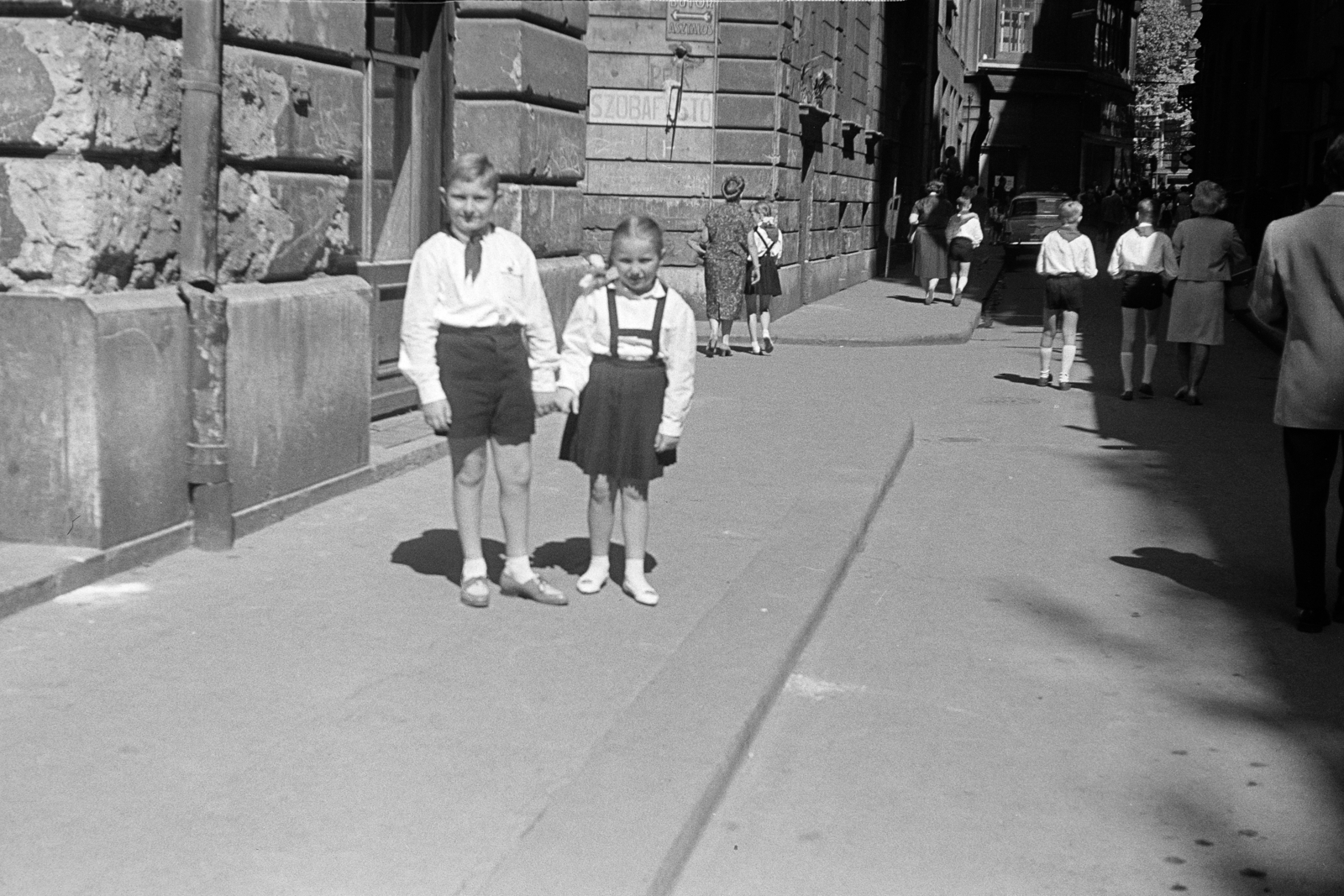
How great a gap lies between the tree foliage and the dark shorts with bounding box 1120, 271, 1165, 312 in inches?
3038

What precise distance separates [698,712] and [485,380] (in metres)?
1.74

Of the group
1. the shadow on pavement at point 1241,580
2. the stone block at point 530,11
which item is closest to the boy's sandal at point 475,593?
the shadow on pavement at point 1241,580

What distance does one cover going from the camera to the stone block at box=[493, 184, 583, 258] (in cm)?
1178

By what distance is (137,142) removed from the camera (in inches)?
271

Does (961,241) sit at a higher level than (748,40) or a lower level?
lower

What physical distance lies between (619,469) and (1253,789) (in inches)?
100

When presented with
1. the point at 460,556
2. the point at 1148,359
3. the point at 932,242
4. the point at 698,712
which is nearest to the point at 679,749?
the point at 698,712

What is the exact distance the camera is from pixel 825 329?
20.9 meters

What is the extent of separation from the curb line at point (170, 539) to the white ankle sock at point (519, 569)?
136 cm

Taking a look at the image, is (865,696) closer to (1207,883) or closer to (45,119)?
(1207,883)

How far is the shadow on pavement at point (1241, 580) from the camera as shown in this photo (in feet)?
15.5

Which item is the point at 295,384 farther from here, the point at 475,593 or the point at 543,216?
the point at 543,216

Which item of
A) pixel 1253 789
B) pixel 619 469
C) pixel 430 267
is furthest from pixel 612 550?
pixel 1253 789

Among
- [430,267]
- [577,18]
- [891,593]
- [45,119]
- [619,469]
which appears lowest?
[891,593]
